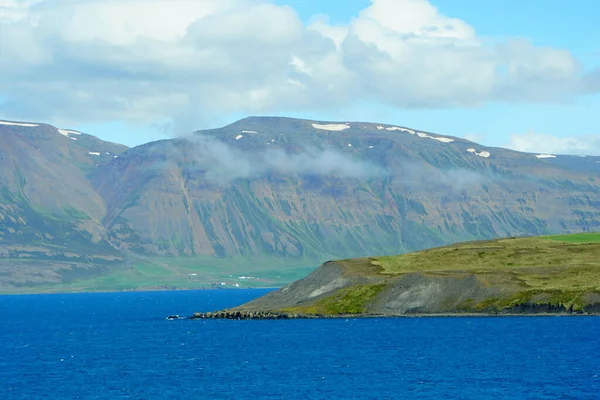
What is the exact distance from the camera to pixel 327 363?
466 ft

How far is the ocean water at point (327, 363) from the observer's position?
381ft

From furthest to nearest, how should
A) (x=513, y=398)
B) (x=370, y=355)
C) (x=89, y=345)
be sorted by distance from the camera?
1. (x=89, y=345)
2. (x=370, y=355)
3. (x=513, y=398)

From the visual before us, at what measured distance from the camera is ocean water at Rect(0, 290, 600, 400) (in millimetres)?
116000

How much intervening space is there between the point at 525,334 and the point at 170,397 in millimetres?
77925

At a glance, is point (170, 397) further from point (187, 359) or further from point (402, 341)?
point (402, 341)

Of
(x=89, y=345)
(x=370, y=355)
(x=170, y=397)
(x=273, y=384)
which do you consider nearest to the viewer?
(x=170, y=397)

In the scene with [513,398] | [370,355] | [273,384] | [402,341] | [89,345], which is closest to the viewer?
[513,398]

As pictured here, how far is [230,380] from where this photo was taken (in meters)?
127

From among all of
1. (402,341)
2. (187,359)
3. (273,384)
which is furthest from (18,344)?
(273,384)

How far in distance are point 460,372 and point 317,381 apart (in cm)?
1814

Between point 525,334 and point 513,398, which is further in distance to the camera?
point 525,334

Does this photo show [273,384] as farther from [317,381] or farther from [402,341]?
[402,341]

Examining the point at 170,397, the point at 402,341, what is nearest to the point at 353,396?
the point at 170,397

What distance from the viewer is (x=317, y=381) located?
4897 inches
